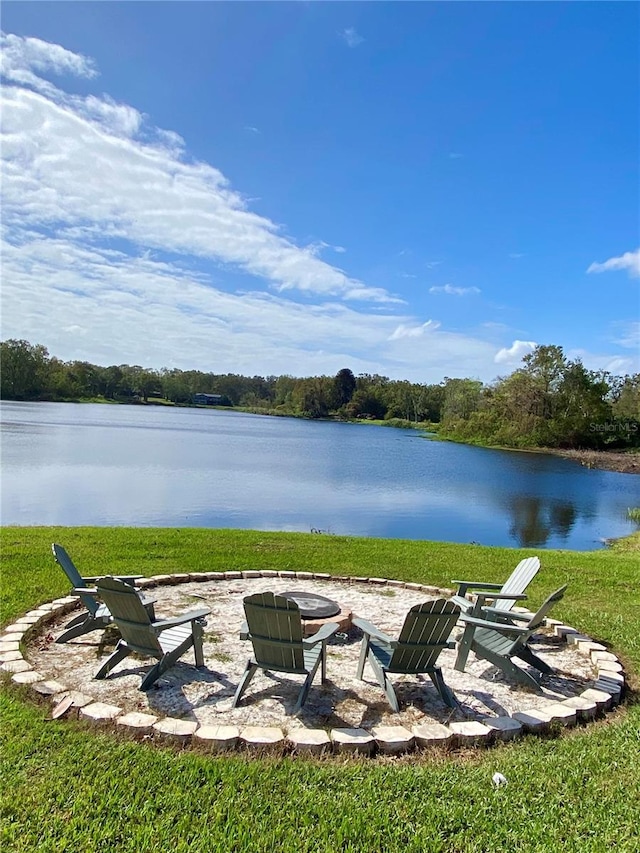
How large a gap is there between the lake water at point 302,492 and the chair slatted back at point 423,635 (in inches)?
377

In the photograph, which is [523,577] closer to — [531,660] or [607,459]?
[531,660]

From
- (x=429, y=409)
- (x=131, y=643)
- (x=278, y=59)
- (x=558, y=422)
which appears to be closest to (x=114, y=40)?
(x=278, y=59)

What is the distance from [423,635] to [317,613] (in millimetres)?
1487

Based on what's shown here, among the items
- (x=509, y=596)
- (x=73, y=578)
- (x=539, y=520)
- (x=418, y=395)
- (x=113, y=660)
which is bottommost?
(x=539, y=520)

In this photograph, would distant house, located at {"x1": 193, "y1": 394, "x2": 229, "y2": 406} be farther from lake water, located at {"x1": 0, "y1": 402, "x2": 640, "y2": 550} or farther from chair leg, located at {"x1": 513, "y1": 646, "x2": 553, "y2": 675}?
chair leg, located at {"x1": 513, "y1": 646, "x2": 553, "y2": 675}

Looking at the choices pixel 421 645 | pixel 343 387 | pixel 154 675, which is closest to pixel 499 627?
pixel 421 645

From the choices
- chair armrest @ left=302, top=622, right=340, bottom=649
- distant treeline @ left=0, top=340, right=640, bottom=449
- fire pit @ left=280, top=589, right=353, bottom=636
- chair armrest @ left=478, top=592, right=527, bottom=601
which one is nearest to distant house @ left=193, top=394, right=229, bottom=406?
distant treeline @ left=0, top=340, right=640, bottom=449

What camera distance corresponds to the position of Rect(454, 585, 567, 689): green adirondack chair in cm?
417

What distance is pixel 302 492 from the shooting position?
1947cm

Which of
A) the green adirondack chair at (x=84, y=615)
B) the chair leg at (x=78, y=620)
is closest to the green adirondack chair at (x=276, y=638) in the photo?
the green adirondack chair at (x=84, y=615)

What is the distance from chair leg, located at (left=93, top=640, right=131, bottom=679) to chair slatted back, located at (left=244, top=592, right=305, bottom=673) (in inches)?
40.0

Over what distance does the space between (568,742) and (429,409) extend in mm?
81407

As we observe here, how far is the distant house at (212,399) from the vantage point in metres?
110

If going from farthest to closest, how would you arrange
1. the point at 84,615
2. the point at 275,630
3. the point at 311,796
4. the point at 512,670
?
the point at 84,615, the point at 512,670, the point at 275,630, the point at 311,796
